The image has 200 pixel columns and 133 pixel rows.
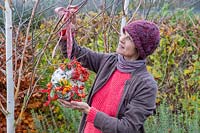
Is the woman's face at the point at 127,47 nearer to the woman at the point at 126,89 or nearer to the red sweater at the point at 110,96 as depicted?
the woman at the point at 126,89

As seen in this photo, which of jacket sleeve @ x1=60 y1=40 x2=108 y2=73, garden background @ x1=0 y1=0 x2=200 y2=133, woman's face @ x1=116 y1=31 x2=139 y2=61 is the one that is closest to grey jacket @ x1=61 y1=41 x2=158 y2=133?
woman's face @ x1=116 y1=31 x2=139 y2=61

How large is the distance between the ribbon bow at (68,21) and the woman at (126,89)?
4.6 inches

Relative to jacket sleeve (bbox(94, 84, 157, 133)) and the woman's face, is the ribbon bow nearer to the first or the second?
the woman's face

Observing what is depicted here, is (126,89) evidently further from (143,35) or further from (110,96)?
(143,35)

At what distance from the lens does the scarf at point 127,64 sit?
2.66 metres

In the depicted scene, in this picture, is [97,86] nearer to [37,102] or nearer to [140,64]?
[140,64]

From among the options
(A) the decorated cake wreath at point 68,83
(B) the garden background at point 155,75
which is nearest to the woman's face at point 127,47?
(A) the decorated cake wreath at point 68,83

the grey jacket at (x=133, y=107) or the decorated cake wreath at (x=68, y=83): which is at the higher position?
the decorated cake wreath at (x=68, y=83)

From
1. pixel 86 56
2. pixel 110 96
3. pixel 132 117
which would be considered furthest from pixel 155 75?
pixel 132 117

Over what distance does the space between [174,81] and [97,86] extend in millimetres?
Answer: 2409

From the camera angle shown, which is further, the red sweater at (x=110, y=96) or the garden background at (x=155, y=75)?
the garden background at (x=155, y=75)

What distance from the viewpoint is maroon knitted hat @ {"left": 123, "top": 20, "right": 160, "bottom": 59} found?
2584mm

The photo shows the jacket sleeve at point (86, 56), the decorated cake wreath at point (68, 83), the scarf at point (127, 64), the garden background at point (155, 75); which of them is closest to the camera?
the decorated cake wreath at point (68, 83)

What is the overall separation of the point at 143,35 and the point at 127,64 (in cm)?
20
